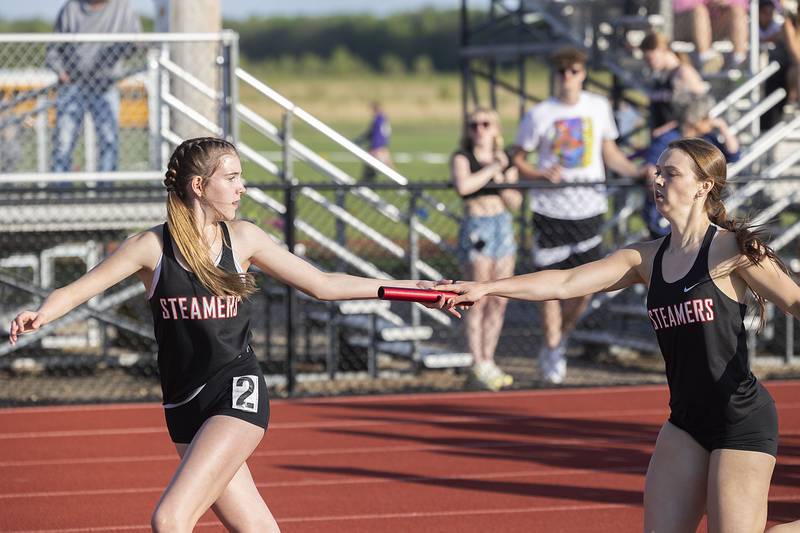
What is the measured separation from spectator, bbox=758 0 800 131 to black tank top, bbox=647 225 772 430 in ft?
26.7

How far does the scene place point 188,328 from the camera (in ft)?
15.4

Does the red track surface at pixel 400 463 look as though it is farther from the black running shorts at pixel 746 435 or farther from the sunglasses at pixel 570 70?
the sunglasses at pixel 570 70

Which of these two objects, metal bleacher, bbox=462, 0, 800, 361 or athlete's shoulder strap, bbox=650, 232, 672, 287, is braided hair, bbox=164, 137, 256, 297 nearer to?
athlete's shoulder strap, bbox=650, 232, 672, 287

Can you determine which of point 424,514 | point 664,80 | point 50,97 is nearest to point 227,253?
point 424,514

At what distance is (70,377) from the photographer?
36.8ft

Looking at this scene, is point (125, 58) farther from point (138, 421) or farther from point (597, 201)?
point (597, 201)

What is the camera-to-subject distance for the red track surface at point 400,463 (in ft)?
21.6

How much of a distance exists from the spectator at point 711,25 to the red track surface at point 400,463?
3.87 metres

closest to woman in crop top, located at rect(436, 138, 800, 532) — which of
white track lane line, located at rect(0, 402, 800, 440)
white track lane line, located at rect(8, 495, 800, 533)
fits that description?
white track lane line, located at rect(8, 495, 800, 533)

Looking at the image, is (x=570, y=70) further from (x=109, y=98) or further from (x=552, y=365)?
(x=109, y=98)

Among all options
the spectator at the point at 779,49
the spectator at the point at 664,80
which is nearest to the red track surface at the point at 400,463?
the spectator at the point at 664,80

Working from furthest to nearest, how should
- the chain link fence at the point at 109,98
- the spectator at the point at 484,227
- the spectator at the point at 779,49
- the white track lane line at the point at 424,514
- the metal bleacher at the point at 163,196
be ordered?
1. the spectator at the point at 779,49
2. the chain link fence at the point at 109,98
3. the metal bleacher at the point at 163,196
4. the spectator at the point at 484,227
5. the white track lane line at the point at 424,514

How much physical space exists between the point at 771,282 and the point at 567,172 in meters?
5.65

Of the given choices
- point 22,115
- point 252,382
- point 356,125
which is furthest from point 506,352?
point 356,125
